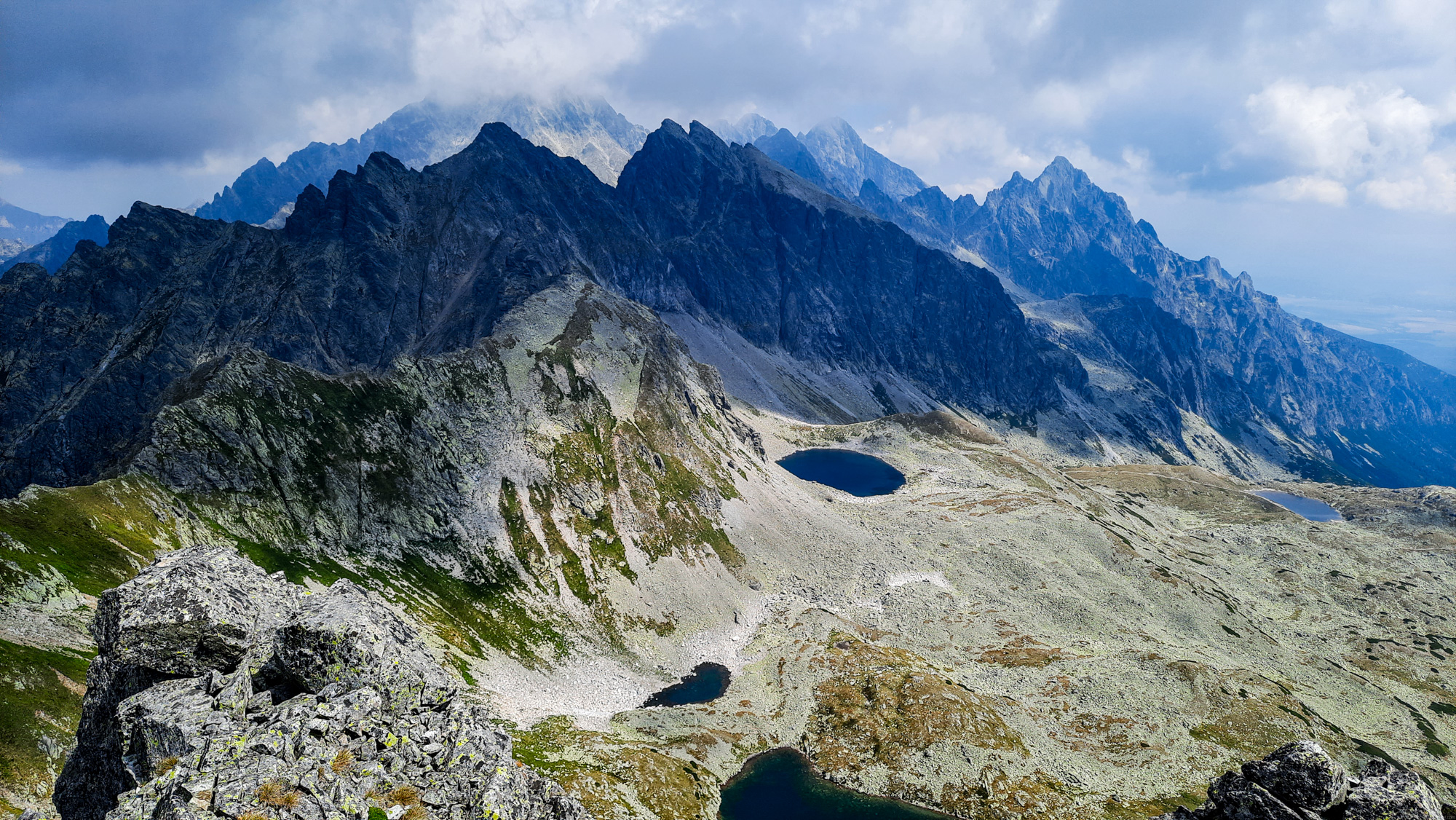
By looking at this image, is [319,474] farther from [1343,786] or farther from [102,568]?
[1343,786]

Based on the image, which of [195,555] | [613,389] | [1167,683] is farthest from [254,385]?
[1167,683]

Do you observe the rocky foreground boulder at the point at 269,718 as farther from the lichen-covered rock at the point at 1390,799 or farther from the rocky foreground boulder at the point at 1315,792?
the lichen-covered rock at the point at 1390,799

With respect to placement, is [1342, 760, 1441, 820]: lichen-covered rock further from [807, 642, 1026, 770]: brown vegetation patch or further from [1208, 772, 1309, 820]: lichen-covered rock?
[807, 642, 1026, 770]: brown vegetation patch

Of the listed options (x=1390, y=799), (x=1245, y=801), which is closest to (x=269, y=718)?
(x=1245, y=801)

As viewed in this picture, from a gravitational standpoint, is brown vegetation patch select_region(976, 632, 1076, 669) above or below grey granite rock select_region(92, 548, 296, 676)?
below

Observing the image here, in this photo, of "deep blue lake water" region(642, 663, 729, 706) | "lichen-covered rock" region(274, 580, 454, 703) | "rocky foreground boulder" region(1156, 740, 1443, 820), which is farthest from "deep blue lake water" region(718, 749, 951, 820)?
"lichen-covered rock" region(274, 580, 454, 703)

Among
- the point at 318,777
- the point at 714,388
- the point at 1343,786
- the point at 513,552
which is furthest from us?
the point at 714,388
